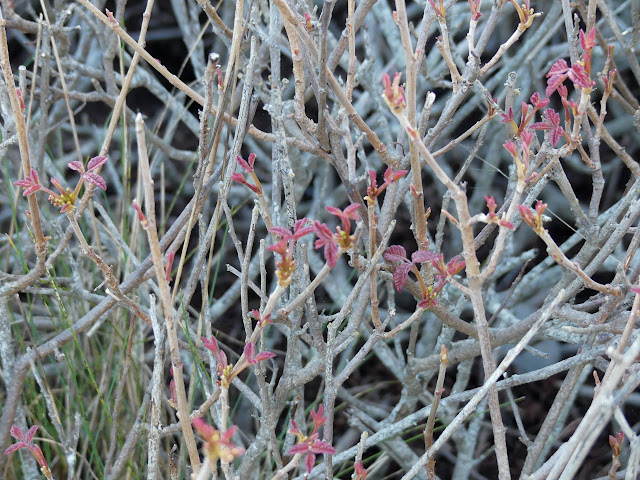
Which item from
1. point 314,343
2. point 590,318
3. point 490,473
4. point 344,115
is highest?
point 344,115

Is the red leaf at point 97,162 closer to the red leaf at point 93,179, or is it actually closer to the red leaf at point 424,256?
the red leaf at point 93,179

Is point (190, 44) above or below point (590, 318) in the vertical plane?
above

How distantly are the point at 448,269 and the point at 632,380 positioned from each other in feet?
0.88

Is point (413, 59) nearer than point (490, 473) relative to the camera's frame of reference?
Yes

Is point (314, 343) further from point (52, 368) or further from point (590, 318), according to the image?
point (52, 368)

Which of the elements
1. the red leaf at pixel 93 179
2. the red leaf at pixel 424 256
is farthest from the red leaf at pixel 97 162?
the red leaf at pixel 424 256

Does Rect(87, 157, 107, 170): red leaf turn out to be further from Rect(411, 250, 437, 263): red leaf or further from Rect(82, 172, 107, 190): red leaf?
Rect(411, 250, 437, 263): red leaf

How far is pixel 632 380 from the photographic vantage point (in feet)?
2.56

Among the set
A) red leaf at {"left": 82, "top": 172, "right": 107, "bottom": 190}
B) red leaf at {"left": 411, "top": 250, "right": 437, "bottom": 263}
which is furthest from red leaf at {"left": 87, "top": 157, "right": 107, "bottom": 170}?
red leaf at {"left": 411, "top": 250, "right": 437, "bottom": 263}

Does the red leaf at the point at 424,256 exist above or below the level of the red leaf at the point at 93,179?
below

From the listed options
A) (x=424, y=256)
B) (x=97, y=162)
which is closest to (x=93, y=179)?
(x=97, y=162)

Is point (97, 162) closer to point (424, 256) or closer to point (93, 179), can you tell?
point (93, 179)

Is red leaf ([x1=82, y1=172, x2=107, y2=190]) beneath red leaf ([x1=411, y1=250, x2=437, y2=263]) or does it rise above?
above

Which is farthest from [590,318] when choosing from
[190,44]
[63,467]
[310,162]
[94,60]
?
A: [94,60]
